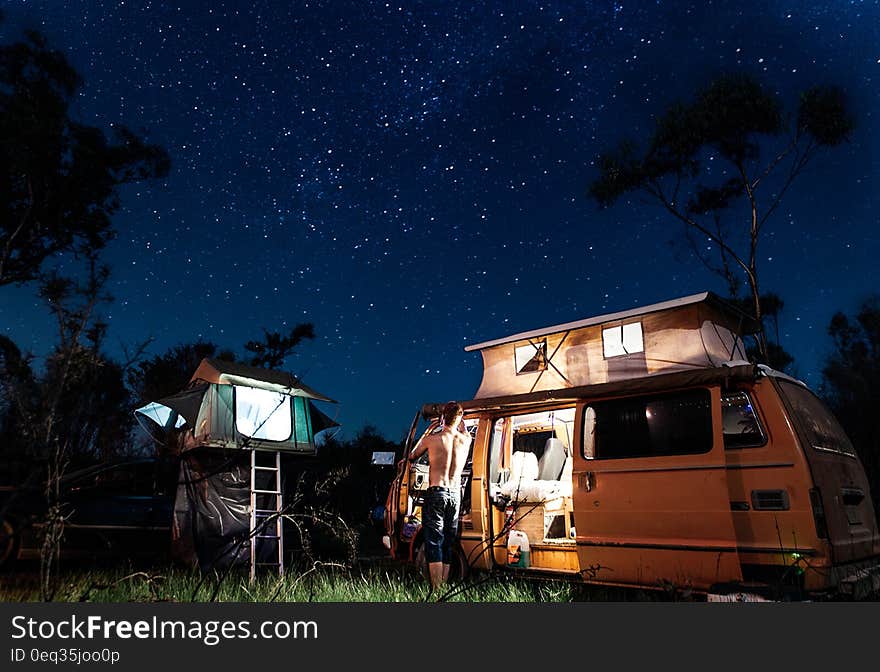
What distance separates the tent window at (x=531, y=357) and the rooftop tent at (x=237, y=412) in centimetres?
321

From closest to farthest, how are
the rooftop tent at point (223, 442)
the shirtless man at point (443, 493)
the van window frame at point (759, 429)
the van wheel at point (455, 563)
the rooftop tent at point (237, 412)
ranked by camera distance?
1. the van window frame at point (759, 429)
2. the shirtless man at point (443, 493)
3. the van wheel at point (455, 563)
4. the rooftop tent at point (223, 442)
5. the rooftop tent at point (237, 412)

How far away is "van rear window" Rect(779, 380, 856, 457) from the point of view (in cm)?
499

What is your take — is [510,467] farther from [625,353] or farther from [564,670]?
[564,670]

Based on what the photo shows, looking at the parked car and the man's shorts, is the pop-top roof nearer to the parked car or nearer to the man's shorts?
the man's shorts

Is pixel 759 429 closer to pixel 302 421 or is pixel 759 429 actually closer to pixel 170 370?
pixel 302 421

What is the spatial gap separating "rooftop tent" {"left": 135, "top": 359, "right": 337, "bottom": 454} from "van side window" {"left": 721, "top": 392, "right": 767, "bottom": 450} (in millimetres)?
5645

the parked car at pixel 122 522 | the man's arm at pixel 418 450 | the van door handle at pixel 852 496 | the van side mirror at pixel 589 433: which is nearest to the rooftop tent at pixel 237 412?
the parked car at pixel 122 522

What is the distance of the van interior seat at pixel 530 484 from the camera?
7215 millimetres

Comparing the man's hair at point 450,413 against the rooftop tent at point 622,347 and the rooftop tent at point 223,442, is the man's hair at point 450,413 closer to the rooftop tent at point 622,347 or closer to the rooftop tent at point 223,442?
the rooftop tent at point 622,347

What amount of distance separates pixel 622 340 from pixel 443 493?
341 centimetres

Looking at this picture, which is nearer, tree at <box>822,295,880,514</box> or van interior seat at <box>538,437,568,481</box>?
van interior seat at <box>538,437,568,481</box>

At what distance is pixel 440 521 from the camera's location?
19.2 feet

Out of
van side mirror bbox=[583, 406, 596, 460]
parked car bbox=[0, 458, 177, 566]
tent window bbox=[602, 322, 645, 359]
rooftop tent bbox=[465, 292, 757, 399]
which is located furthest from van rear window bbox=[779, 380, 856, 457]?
parked car bbox=[0, 458, 177, 566]

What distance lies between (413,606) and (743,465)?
3.65 meters
